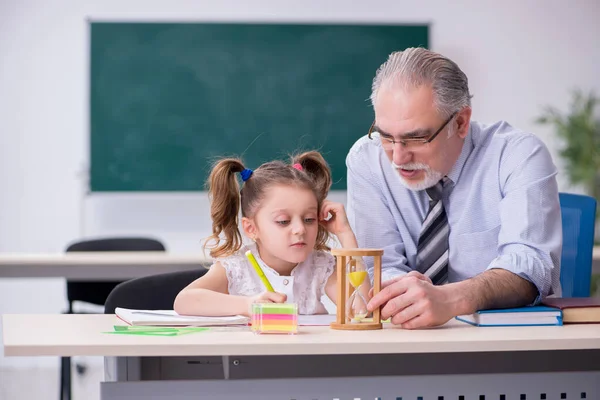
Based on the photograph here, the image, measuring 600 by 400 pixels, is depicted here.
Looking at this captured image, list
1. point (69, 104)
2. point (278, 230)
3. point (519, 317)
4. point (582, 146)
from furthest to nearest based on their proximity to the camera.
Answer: point (582, 146)
point (69, 104)
point (278, 230)
point (519, 317)

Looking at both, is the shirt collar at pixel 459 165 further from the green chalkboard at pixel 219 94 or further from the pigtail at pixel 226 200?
the green chalkboard at pixel 219 94

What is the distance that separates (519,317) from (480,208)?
0.49 metres

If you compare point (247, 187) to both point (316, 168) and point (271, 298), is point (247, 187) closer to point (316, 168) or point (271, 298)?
point (316, 168)

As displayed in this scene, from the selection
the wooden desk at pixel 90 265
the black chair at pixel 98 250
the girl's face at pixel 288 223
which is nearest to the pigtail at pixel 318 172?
the girl's face at pixel 288 223

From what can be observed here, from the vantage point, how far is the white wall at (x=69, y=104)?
17.1 feet

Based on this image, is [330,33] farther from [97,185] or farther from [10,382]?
[10,382]

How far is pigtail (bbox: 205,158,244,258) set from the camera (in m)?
1.89

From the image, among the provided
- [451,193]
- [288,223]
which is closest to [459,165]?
[451,193]

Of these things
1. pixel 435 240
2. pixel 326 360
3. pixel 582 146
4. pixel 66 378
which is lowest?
pixel 66 378

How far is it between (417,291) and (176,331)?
447 mm

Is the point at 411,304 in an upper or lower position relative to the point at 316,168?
lower

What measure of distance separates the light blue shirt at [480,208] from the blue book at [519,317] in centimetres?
13

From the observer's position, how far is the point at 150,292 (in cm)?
→ 213

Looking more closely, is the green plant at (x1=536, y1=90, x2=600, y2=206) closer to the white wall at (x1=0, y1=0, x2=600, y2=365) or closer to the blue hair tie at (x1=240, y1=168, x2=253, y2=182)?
the white wall at (x1=0, y1=0, x2=600, y2=365)
